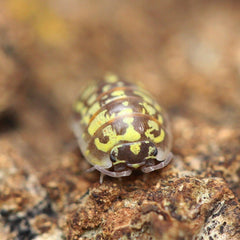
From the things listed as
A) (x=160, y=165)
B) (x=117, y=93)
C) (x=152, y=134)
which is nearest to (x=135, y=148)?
(x=152, y=134)

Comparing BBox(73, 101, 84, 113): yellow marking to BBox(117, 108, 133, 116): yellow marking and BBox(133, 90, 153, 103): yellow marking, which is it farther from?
BBox(117, 108, 133, 116): yellow marking

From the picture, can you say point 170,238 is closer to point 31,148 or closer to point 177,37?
point 31,148

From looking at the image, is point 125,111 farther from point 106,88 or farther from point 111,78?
point 111,78

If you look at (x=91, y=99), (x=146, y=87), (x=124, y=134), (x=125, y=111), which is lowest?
(x=124, y=134)

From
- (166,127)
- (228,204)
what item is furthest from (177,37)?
(228,204)

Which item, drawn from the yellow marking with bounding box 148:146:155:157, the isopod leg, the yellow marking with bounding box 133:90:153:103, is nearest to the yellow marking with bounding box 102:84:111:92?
the yellow marking with bounding box 133:90:153:103

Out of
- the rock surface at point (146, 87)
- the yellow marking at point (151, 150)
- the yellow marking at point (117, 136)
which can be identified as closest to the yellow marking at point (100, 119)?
the yellow marking at point (117, 136)
